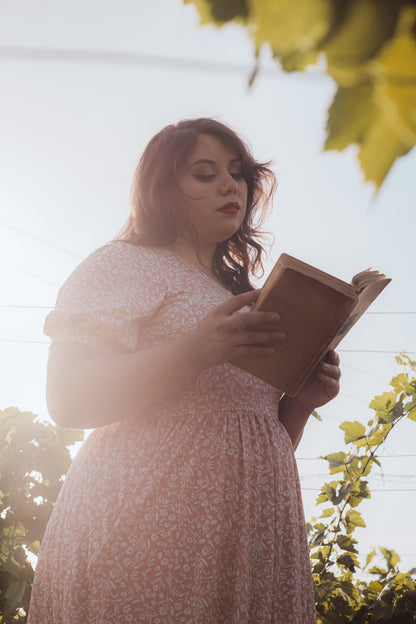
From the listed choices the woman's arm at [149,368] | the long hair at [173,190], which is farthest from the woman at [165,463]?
the long hair at [173,190]

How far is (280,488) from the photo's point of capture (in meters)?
1.25

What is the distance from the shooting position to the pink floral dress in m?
1.05

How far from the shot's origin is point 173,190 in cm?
162

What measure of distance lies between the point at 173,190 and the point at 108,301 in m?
0.57

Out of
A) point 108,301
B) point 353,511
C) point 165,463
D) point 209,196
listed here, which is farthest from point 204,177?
point 353,511

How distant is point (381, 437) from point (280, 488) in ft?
4.27

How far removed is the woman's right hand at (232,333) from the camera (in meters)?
1.05

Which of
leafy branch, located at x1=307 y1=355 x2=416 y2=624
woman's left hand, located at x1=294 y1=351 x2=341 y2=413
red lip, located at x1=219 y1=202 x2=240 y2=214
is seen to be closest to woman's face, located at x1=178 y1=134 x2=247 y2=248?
red lip, located at x1=219 y1=202 x2=240 y2=214

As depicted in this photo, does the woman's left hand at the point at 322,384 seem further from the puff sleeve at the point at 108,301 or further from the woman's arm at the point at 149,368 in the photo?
the puff sleeve at the point at 108,301

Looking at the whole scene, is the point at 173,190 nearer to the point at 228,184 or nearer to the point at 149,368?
the point at 228,184

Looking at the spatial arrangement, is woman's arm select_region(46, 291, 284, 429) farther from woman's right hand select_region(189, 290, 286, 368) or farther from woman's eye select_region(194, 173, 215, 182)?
woman's eye select_region(194, 173, 215, 182)

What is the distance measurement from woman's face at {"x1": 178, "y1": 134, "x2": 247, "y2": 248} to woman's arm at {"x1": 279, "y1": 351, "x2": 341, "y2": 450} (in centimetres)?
50

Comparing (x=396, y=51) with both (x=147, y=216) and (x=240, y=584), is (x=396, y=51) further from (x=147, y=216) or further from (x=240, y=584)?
(x=147, y=216)

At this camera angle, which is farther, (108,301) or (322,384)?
(322,384)
